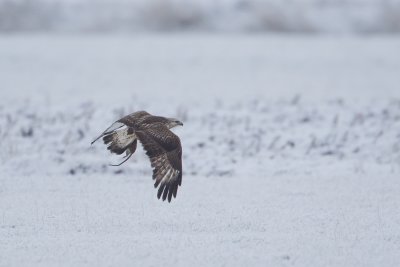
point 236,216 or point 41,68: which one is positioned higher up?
point 41,68

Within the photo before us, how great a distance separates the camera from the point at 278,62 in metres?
17.7

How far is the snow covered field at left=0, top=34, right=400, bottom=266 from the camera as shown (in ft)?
17.3

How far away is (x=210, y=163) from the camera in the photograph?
28.0 ft

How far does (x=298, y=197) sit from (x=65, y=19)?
19.0 metres

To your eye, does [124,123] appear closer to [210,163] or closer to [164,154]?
[164,154]

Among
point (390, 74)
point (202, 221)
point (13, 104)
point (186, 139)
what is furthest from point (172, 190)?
point (390, 74)

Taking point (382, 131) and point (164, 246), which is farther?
→ point (382, 131)

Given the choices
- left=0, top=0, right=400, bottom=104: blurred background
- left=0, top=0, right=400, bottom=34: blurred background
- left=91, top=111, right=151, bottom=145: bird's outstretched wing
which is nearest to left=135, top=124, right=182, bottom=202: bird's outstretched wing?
left=91, top=111, right=151, bottom=145: bird's outstretched wing

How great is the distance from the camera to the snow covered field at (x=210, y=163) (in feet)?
17.3

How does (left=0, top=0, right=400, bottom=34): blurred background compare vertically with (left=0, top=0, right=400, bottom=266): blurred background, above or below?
above

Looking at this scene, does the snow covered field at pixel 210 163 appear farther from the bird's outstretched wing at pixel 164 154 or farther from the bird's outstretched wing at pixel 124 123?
the bird's outstretched wing at pixel 124 123

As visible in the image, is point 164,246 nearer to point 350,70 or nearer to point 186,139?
point 186,139

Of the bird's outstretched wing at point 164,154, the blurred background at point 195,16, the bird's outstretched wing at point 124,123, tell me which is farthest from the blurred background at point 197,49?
the bird's outstretched wing at point 164,154

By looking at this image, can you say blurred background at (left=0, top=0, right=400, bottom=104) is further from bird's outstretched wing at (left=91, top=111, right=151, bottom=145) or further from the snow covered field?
bird's outstretched wing at (left=91, top=111, right=151, bottom=145)
